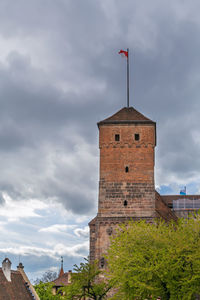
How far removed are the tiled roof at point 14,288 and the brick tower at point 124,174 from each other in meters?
10.2

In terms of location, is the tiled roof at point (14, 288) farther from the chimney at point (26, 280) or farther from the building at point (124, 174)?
the building at point (124, 174)

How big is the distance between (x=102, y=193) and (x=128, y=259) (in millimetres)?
11699

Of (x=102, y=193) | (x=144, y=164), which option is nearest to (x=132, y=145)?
(x=144, y=164)

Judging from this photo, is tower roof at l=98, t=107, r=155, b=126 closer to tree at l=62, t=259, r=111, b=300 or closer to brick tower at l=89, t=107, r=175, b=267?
brick tower at l=89, t=107, r=175, b=267

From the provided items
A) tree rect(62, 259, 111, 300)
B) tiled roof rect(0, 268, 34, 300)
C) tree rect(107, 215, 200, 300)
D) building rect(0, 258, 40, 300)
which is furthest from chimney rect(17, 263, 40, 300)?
tree rect(107, 215, 200, 300)

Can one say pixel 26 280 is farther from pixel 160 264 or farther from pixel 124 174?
pixel 160 264

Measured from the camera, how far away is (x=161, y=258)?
3036 centimetres

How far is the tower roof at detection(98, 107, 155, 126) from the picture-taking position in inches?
1741

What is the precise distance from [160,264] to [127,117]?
1902 cm

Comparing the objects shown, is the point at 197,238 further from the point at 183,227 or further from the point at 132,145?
the point at 132,145

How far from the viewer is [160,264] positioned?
29.4 metres

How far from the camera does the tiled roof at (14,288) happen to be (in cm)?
4366

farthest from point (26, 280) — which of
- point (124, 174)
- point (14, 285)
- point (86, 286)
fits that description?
point (124, 174)

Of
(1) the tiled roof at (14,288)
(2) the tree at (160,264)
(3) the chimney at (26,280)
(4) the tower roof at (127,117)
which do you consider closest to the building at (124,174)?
(4) the tower roof at (127,117)
